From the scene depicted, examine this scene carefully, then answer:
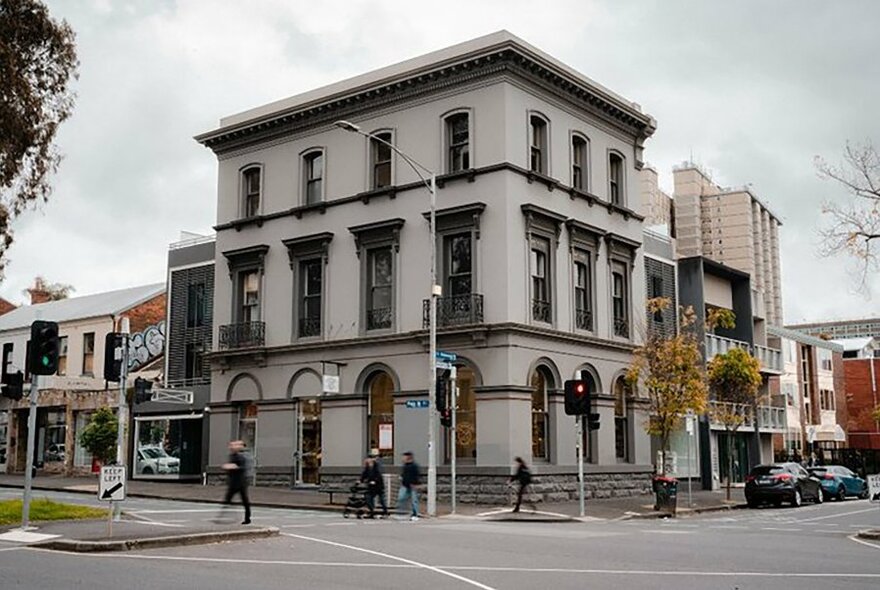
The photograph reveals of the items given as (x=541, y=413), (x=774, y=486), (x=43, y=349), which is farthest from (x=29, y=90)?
(x=774, y=486)

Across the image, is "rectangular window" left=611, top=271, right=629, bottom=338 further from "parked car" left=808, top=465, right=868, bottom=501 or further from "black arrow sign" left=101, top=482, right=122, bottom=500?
"black arrow sign" left=101, top=482, right=122, bottom=500

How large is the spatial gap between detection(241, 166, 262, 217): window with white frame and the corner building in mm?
95

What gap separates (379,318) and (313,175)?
644 cm

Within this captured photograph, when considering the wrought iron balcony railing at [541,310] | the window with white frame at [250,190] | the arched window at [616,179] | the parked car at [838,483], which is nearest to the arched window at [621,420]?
the wrought iron balcony railing at [541,310]

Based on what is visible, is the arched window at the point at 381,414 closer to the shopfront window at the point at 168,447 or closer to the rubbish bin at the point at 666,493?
the rubbish bin at the point at 666,493

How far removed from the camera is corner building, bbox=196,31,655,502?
31.5 metres

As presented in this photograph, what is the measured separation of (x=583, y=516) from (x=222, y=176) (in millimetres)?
19993

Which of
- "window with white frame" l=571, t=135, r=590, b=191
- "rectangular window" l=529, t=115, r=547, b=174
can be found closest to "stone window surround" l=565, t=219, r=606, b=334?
"window with white frame" l=571, t=135, r=590, b=191

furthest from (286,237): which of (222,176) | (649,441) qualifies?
(649,441)

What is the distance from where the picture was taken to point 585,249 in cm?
3478

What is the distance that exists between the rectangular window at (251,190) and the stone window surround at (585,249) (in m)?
12.2

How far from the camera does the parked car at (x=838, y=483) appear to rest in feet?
135

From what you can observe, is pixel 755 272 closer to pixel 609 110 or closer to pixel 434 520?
pixel 609 110

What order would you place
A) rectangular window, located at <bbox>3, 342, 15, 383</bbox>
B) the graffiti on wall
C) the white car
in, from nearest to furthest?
the white car, the graffiti on wall, rectangular window, located at <bbox>3, 342, 15, 383</bbox>
